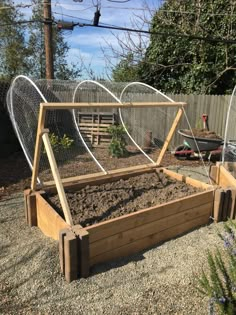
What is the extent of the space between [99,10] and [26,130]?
4523 millimetres

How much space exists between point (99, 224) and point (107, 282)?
53 centimetres

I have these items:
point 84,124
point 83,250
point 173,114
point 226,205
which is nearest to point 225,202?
point 226,205

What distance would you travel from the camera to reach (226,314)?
1.82 metres

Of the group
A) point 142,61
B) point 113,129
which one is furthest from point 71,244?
point 142,61

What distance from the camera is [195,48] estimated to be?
33.9ft

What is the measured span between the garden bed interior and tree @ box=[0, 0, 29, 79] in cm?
1077

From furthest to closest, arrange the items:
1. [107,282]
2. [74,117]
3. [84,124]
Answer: [84,124] → [74,117] → [107,282]

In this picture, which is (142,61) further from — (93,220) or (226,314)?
(226,314)

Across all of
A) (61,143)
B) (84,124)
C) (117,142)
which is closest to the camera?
(61,143)

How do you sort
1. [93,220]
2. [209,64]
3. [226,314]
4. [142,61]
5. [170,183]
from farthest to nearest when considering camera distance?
[142,61] < [209,64] < [170,183] < [93,220] < [226,314]

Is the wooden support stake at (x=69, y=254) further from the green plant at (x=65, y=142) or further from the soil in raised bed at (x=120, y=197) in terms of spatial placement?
the green plant at (x=65, y=142)

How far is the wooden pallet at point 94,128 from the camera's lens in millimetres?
8000

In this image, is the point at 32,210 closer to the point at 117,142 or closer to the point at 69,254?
the point at 69,254

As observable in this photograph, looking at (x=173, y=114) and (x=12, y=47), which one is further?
(x=12, y=47)
